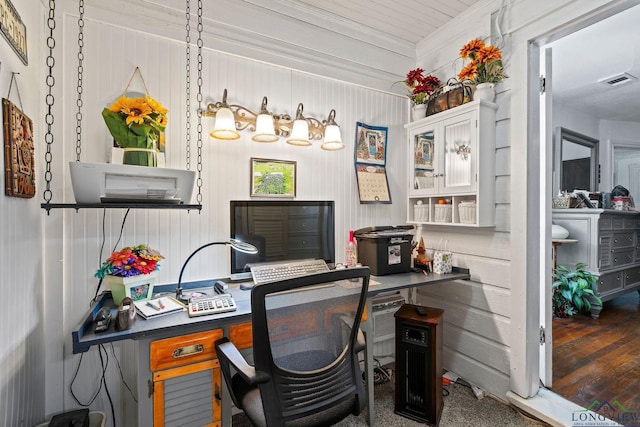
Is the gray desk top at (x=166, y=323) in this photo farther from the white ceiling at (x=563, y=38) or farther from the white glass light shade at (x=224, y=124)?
the white ceiling at (x=563, y=38)

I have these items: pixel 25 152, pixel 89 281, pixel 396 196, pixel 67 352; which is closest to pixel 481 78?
pixel 396 196

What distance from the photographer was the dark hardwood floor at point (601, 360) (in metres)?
1.95

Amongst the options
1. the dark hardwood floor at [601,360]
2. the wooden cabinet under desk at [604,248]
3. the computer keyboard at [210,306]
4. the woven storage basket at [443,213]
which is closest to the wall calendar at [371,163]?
the woven storage basket at [443,213]

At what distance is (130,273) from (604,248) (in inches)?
181

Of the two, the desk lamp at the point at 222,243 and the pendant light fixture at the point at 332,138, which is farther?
the pendant light fixture at the point at 332,138

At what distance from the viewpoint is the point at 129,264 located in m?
1.44

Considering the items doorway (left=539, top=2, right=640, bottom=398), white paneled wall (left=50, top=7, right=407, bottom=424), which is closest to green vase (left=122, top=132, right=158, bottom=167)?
white paneled wall (left=50, top=7, right=407, bottom=424)

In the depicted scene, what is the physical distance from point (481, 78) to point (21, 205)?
2.57 m

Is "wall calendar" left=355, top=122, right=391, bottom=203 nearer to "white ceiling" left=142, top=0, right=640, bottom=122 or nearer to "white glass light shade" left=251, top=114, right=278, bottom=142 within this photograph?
"white ceiling" left=142, top=0, right=640, bottom=122

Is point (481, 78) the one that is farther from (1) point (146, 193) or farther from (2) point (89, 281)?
(2) point (89, 281)

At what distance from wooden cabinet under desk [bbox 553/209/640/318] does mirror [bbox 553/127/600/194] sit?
640 mm

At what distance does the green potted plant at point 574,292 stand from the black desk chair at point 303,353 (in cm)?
327

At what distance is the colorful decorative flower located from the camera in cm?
142

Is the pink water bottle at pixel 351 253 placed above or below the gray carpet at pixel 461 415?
above
